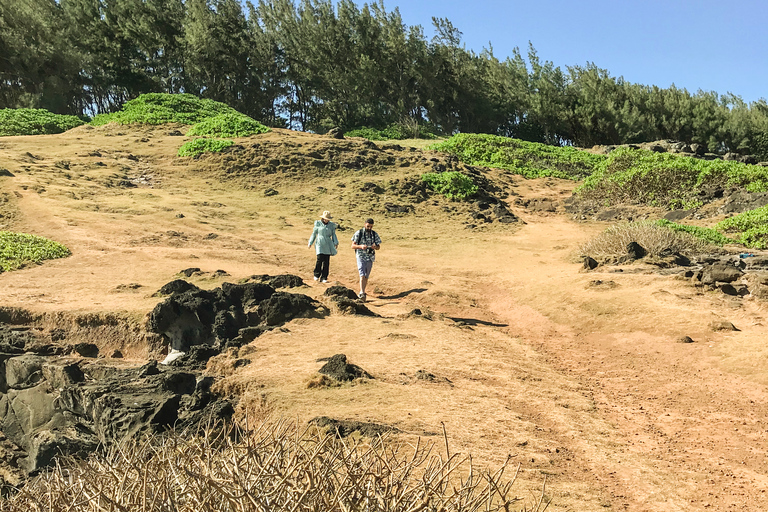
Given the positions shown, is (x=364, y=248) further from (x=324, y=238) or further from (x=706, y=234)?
(x=706, y=234)

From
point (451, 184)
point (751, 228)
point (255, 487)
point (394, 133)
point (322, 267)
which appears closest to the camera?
point (255, 487)

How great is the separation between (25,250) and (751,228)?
48.8 feet

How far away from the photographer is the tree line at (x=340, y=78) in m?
32.2

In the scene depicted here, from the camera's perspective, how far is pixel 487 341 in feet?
25.8

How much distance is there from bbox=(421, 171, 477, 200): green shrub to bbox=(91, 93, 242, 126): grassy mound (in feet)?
37.9

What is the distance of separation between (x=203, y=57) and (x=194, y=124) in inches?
356

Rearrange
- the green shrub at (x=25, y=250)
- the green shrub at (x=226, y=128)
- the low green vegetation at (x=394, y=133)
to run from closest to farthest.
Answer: the green shrub at (x=25, y=250) → the green shrub at (x=226, y=128) → the low green vegetation at (x=394, y=133)

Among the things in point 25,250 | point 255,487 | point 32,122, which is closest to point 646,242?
Answer: point 255,487


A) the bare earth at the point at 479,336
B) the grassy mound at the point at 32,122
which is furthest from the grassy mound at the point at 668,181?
the grassy mound at the point at 32,122

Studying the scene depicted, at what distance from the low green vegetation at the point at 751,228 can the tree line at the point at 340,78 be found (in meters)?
21.3

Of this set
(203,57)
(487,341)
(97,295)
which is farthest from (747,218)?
(203,57)

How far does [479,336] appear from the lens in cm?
809

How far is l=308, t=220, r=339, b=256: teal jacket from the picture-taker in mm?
10156

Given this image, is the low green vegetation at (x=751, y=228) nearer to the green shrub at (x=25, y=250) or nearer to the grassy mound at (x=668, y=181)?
the grassy mound at (x=668, y=181)
